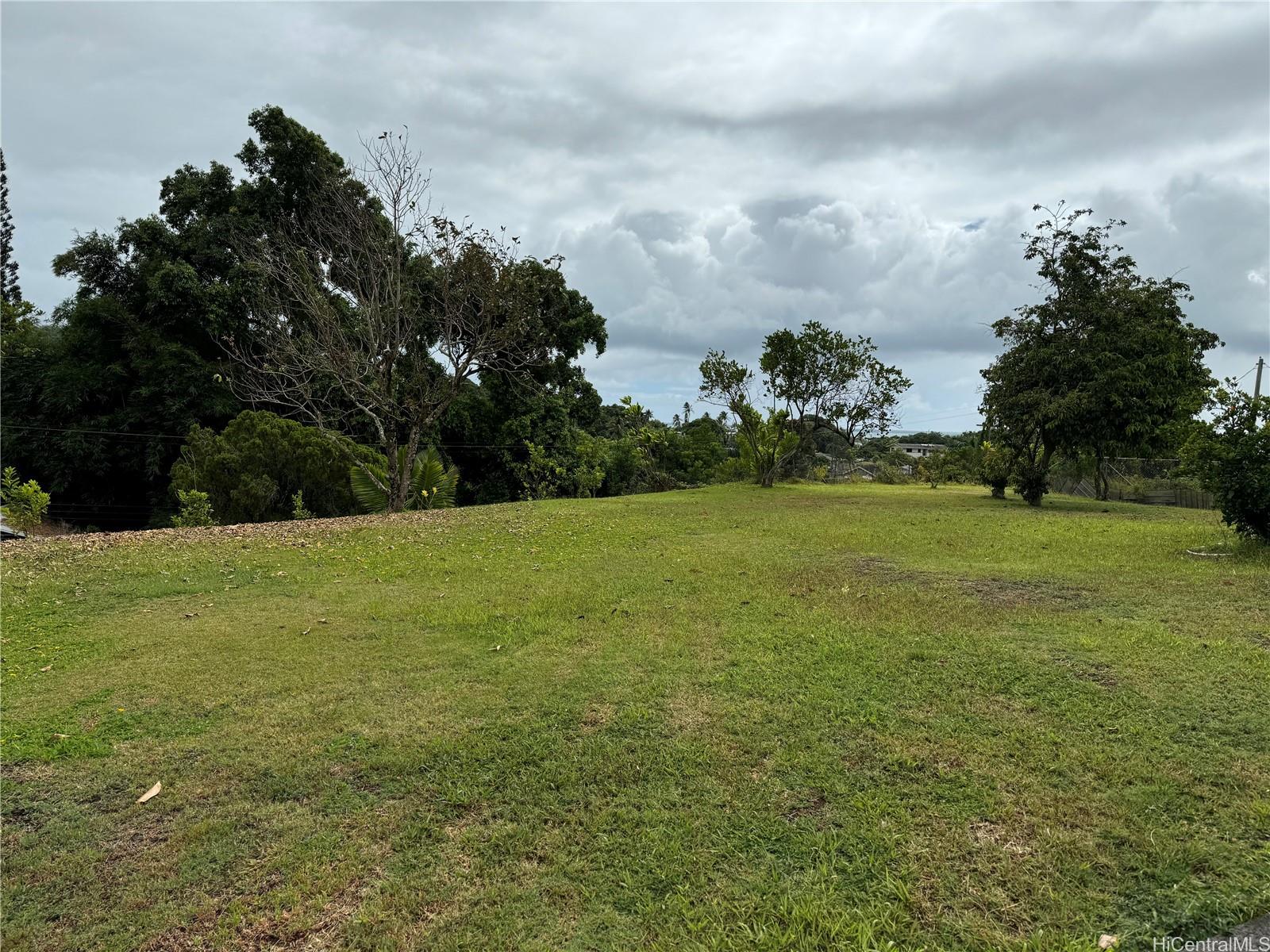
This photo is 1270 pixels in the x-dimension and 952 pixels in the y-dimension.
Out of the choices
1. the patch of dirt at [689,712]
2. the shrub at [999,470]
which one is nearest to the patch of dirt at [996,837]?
the patch of dirt at [689,712]

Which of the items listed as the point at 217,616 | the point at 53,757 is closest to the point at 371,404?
the point at 217,616

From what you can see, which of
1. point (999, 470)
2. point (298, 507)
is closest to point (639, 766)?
point (298, 507)

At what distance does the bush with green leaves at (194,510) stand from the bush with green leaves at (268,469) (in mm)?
637

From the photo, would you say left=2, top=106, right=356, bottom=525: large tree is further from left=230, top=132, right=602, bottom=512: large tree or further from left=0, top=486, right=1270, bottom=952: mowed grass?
left=0, top=486, right=1270, bottom=952: mowed grass

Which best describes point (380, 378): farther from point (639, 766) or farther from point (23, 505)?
point (639, 766)

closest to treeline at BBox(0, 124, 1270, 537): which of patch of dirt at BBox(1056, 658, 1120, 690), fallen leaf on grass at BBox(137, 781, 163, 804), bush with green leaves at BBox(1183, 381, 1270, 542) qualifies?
bush with green leaves at BBox(1183, 381, 1270, 542)

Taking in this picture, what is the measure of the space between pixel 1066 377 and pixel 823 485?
10.6 m

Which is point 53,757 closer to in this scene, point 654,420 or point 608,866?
point 608,866

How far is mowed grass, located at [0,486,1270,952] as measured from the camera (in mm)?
2170

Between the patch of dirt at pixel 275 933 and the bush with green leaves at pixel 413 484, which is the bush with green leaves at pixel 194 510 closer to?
the bush with green leaves at pixel 413 484

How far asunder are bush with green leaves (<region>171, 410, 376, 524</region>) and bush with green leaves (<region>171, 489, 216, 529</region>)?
2.09ft

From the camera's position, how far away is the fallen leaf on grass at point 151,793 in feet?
9.39

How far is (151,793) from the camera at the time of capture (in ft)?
9.52

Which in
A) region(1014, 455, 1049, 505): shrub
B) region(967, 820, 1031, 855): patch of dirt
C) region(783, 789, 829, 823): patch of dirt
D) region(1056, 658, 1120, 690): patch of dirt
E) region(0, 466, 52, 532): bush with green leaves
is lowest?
region(0, 466, 52, 532): bush with green leaves
